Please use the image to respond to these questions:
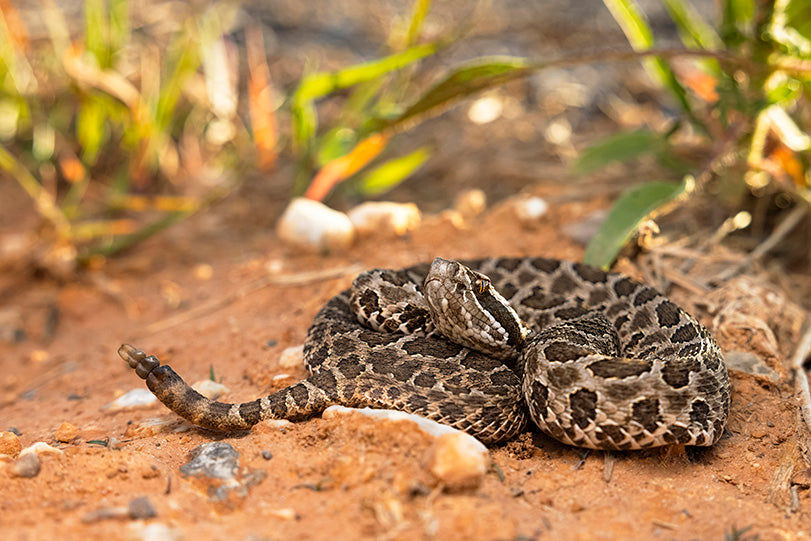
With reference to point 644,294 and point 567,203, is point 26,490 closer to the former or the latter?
point 644,294

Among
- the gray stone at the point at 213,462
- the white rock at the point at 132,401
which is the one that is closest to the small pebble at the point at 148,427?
the white rock at the point at 132,401

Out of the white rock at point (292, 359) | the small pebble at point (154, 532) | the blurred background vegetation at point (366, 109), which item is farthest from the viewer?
the blurred background vegetation at point (366, 109)

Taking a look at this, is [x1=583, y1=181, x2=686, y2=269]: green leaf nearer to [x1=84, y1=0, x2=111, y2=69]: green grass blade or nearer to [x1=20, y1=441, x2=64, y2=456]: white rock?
[x1=20, y1=441, x2=64, y2=456]: white rock

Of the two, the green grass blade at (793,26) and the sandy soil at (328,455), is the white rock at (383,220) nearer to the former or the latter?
the sandy soil at (328,455)

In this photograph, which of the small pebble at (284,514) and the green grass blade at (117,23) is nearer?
the small pebble at (284,514)

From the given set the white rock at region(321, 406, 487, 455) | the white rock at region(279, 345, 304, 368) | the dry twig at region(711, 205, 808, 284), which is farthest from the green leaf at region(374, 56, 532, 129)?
the white rock at region(321, 406, 487, 455)

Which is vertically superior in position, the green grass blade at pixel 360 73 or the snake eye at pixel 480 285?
the green grass blade at pixel 360 73

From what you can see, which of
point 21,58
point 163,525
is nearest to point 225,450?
point 163,525

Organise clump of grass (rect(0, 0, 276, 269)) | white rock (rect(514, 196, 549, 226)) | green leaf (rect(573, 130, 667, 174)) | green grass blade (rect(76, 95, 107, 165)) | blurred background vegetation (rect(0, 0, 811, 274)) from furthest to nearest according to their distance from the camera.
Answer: green grass blade (rect(76, 95, 107, 165))
clump of grass (rect(0, 0, 276, 269))
white rock (rect(514, 196, 549, 226))
green leaf (rect(573, 130, 667, 174))
blurred background vegetation (rect(0, 0, 811, 274))
